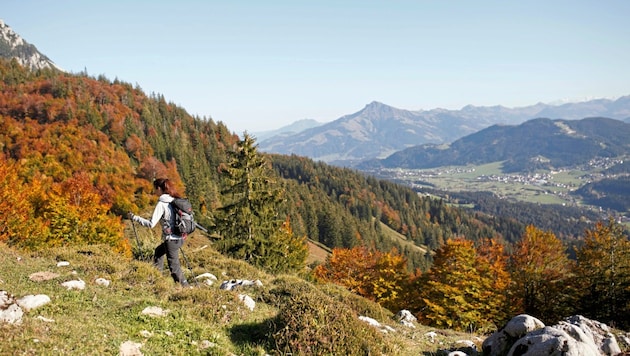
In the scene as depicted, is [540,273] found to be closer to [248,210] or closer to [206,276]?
[248,210]

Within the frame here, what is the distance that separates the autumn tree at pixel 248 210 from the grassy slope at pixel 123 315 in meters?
17.0

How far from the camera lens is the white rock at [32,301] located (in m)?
7.46

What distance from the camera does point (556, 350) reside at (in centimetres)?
761

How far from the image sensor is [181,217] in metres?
11.1

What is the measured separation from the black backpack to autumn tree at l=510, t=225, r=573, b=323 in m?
37.3

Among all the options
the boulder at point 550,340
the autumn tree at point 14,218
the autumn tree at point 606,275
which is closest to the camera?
the boulder at point 550,340

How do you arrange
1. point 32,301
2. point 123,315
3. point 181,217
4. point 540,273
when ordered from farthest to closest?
1. point 540,273
2. point 181,217
3. point 123,315
4. point 32,301

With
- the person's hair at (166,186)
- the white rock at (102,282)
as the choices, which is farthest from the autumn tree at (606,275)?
the white rock at (102,282)

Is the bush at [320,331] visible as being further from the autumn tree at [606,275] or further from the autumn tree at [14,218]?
the autumn tree at [14,218]

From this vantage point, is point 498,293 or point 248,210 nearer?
point 248,210

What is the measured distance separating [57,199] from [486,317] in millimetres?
50179

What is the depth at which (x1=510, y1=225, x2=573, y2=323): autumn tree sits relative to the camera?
114ft

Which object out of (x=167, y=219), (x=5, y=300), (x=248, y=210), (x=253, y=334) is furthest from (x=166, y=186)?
(x=248, y=210)

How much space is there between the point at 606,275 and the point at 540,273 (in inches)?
228
